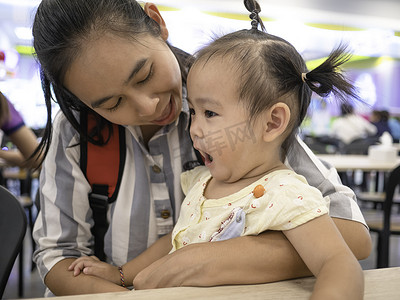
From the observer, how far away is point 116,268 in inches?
38.0

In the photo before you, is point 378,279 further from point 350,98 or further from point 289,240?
point 350,98

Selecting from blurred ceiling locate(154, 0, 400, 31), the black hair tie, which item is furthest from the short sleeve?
blurred ceiling locate(154, 0, 400, 31)

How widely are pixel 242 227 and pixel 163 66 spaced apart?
15.5 inches

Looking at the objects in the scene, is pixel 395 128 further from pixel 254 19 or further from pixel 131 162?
pixel 131 162

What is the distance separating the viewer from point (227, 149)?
2.80ft

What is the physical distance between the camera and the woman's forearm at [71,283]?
87 cm

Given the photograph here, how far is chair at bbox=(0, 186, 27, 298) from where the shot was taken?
81 cm

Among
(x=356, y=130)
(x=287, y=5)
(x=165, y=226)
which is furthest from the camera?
(x=356, y=130)

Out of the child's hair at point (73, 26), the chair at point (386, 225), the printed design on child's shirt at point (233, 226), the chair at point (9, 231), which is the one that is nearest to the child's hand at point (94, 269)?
the chair at point (9, 231)

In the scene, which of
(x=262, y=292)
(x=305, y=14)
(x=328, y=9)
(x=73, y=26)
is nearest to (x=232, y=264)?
(x=262, y=292)

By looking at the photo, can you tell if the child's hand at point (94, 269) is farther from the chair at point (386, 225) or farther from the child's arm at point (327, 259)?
the chair at point (386, 225)

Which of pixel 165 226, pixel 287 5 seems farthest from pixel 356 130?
pixel 165 226

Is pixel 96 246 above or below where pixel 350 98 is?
below

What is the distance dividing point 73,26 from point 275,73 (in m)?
0.43
